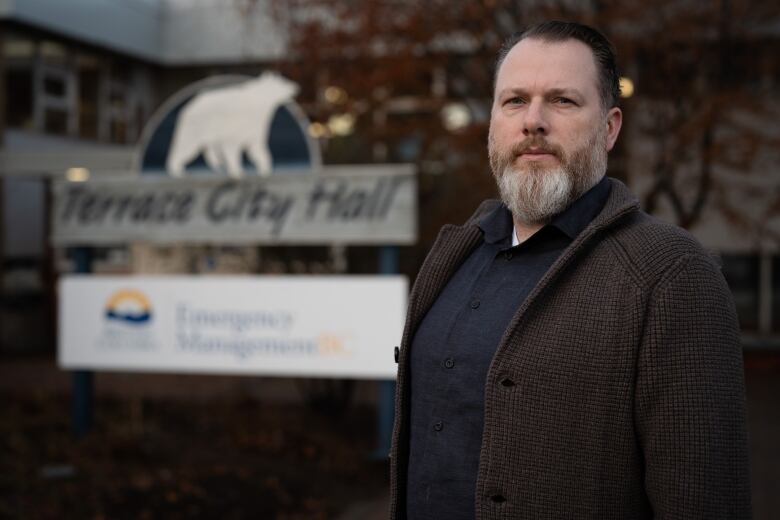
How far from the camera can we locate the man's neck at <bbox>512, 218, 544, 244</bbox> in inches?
81.7

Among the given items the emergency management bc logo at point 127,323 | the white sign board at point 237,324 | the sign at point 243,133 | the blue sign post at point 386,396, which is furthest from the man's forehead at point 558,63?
the emergency management bc logo at point 127,323

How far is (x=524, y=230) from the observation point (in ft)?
6.93

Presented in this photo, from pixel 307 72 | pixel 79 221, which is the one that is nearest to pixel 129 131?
pixel 307 72

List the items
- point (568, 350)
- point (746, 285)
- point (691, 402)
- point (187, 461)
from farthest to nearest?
1. point (746, 285)
2. point (187, 461)
3. point (568, 350)
4. point (691, 402)

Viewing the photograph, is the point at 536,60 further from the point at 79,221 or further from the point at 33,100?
the point at 33,100

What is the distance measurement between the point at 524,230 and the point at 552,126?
272 millimetres

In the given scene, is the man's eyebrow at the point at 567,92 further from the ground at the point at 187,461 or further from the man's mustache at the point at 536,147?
the ground at the point at 187,461

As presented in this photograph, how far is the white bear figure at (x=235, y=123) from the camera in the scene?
7.25 meters

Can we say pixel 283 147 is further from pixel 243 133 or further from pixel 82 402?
pixel 82 402

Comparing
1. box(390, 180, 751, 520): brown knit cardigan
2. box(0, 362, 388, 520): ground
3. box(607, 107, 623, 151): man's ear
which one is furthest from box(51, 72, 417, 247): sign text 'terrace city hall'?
box(390, 180, 751, 520): brown knit cardigan

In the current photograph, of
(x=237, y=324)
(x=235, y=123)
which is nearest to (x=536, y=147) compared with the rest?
(x=237, y=324)

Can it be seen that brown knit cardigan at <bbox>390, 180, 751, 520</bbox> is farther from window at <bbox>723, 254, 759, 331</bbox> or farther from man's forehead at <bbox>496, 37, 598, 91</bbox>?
window at <bbox>723, 254, 759, 331</bbox>

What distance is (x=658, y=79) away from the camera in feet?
29.7

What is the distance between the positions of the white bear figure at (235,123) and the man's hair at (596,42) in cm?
538
